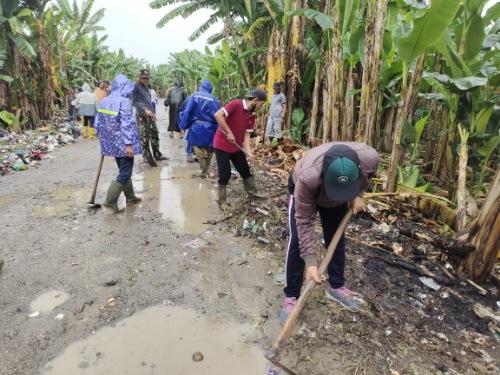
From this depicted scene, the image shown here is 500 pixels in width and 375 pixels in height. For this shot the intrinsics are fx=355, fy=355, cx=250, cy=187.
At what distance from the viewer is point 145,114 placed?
261 inches

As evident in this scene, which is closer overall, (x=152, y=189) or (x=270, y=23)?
(x=152, y=189)

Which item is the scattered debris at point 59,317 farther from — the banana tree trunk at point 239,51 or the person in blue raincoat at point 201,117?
the banana tree trunk at point 239,51

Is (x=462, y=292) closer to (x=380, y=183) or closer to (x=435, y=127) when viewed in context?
(x=380, y=183)

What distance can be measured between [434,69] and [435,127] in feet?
4.28

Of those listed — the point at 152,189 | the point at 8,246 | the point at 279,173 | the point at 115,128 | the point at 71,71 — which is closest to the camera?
the point at 8,246

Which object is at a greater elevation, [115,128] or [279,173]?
[115,128]

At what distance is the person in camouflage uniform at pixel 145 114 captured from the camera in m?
6.40

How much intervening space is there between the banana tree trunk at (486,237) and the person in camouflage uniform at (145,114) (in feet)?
17.7

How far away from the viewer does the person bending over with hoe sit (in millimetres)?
1922

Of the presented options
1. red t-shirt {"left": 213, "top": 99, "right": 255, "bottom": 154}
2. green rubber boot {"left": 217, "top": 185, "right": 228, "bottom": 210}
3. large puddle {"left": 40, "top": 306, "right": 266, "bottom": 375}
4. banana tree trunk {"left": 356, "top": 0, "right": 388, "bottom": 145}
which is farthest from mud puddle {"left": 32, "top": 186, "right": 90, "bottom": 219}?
banana tree trunk {"left": 356, "top": 0, "right": 388, "bottom": 145}

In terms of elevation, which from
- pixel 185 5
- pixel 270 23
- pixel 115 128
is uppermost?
pixel 185 5

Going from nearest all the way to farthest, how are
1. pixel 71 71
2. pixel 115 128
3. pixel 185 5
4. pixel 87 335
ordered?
pixel 87 335 < pixel 115 128 < pixel 185 5 < pixel 71 71

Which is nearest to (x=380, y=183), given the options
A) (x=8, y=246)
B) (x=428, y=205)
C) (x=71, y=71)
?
(x=428, y=205)

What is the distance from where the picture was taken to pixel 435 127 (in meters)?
5.95
